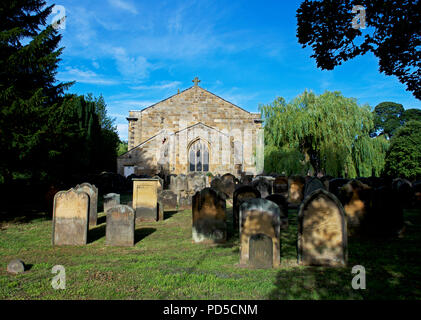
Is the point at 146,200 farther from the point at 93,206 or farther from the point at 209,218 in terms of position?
the point at 209,218

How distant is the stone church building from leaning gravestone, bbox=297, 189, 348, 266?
18598mm

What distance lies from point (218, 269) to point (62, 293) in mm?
2734

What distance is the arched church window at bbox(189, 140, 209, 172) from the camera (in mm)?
25266

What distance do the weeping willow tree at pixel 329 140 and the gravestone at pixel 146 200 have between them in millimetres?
15815

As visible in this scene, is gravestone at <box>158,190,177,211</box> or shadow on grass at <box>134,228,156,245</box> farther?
gravestone at <box>158,190,177,211</box>

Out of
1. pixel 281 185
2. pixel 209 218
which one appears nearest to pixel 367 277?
pixel 209 218

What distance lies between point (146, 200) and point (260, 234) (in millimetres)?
6381

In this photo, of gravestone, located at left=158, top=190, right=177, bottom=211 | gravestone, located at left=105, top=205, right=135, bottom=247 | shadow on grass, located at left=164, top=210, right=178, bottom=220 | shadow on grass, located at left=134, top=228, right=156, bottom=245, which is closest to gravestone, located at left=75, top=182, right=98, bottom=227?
shadow on grass, located at left=134, top=228, right=156, bottom=245

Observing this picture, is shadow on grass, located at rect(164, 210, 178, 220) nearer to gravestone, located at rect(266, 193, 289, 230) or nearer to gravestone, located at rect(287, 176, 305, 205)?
gravestone, located at rect(266, 193, 289, 230)

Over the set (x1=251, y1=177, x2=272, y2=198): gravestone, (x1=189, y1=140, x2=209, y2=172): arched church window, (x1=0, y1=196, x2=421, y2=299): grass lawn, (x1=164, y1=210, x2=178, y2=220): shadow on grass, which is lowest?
(x1=0, y1=196, x2=421, y2=299): grass lawn

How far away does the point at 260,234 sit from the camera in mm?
5547

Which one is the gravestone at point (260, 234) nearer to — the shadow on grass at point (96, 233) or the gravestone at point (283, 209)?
the gravestone at point (283, 209)
